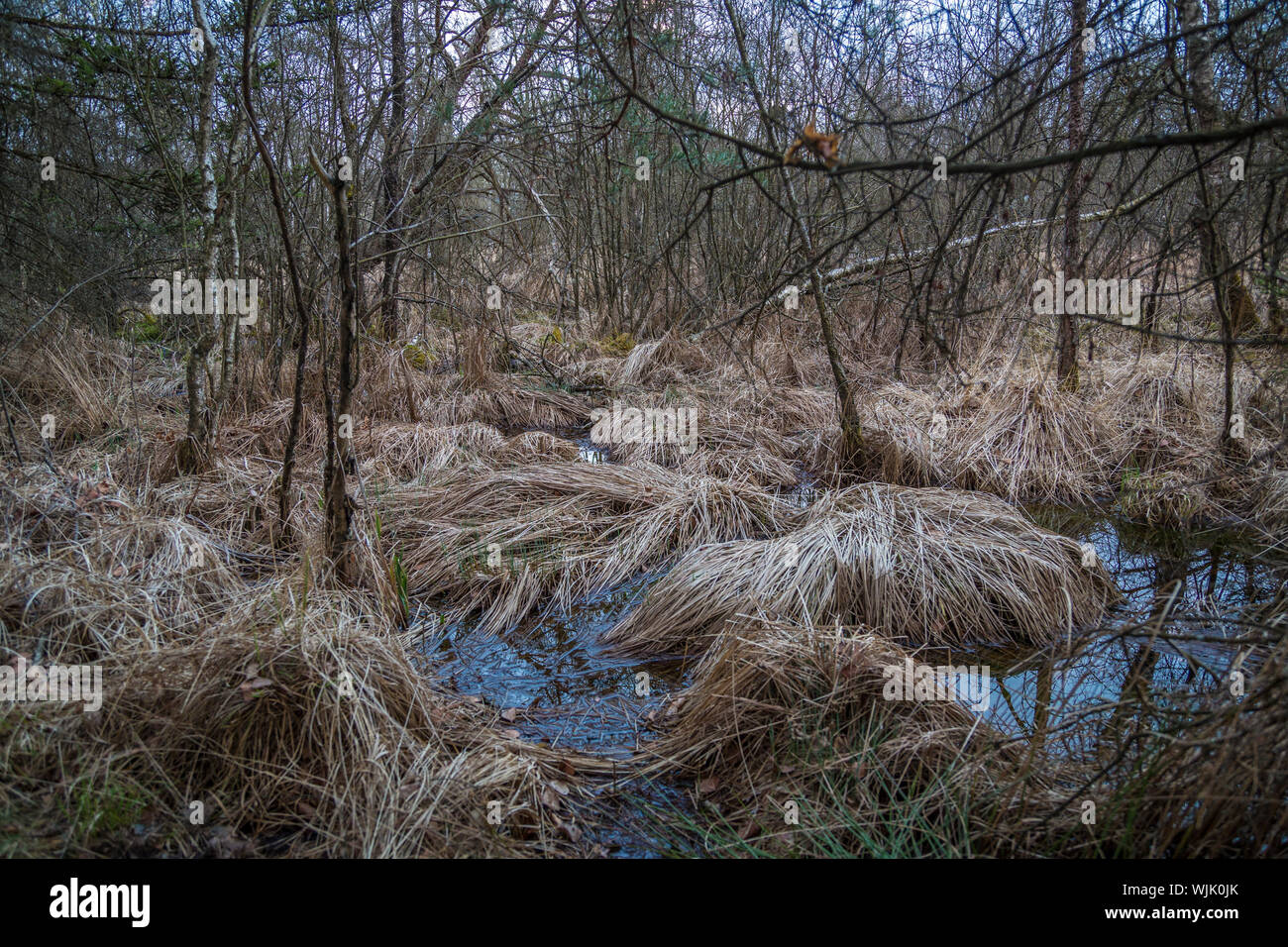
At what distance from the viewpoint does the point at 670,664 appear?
3.44 meters

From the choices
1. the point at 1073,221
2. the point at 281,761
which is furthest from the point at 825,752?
the point at 1073,221

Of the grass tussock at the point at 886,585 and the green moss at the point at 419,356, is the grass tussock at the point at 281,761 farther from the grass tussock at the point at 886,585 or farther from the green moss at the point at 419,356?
the green moss at the point at 419,356

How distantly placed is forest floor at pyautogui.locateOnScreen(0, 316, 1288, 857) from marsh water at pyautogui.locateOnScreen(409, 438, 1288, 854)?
20 millimetres

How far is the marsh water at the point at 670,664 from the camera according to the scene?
2.84 metres

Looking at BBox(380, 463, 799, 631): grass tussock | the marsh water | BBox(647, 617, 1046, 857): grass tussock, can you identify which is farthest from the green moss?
BBox(647, 617, 1046, 857): grass tussock

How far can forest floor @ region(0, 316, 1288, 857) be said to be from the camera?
217 cm

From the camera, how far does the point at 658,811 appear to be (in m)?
2.47

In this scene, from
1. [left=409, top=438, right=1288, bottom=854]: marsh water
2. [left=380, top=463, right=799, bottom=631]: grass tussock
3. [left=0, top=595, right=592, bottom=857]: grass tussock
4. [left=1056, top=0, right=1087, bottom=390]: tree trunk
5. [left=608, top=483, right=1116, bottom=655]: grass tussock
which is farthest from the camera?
[left=1056, top=0, right=1087, bottom=390]: tree trunk

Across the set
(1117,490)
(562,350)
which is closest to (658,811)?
(1117,490)

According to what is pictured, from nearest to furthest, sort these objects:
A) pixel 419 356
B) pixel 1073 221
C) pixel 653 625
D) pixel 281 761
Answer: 1. pixel 281 761
2. pixel 653 625
3. pixel 1073 221
4. pixel 419 356

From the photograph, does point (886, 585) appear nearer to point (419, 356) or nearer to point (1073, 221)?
point (1073, 221)

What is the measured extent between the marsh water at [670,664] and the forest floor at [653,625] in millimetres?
20

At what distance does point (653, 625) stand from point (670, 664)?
8.5 inches

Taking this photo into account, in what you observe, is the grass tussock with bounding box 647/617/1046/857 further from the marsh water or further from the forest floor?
the marsh water
